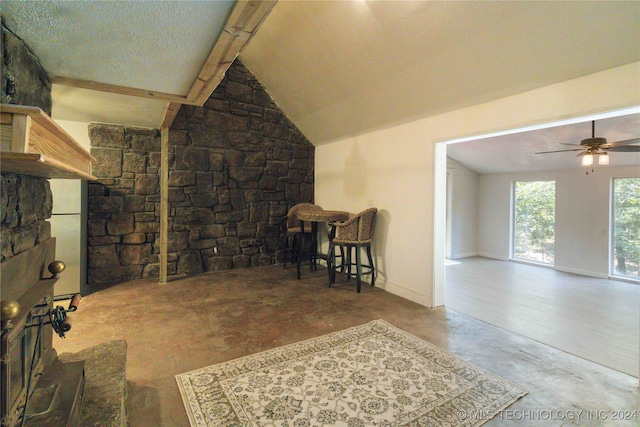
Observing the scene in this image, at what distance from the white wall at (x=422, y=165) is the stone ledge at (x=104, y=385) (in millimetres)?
2940

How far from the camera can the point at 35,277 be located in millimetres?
1278

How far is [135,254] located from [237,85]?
3.13 m

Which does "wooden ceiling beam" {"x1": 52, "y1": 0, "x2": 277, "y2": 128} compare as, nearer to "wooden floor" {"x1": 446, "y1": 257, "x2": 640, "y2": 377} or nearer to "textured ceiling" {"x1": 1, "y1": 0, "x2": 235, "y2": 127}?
"textured ceiling" {"x1": 1, "y1": 0, "x2": 235, "y2": 127}

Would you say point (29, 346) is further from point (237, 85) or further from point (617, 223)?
point (617, 223)

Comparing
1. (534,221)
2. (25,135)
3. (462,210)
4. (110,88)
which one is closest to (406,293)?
(110,88)

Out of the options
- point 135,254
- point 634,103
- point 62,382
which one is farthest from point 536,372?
point 135,254

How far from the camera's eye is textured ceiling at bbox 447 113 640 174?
12.9ft

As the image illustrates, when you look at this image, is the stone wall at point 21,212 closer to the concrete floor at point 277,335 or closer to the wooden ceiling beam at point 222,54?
the wooden ceiling beam at point 222,54

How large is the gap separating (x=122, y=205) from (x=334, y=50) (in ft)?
11.7

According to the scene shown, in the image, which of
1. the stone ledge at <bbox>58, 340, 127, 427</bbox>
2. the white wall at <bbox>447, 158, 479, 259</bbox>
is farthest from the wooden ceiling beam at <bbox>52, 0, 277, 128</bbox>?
the white wall at <bbox>447, 158, 479, 259</bbox>

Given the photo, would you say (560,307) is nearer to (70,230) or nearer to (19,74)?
(19,74)

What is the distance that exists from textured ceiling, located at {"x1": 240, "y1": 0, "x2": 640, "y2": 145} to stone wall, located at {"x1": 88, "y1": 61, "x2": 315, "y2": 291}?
902 mm

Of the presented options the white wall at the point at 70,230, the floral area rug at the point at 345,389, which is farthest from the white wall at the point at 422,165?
the white wall at the point at 70,230

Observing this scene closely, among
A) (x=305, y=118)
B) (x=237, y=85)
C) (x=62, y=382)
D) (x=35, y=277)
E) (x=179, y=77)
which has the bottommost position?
(x=62, y=382)
